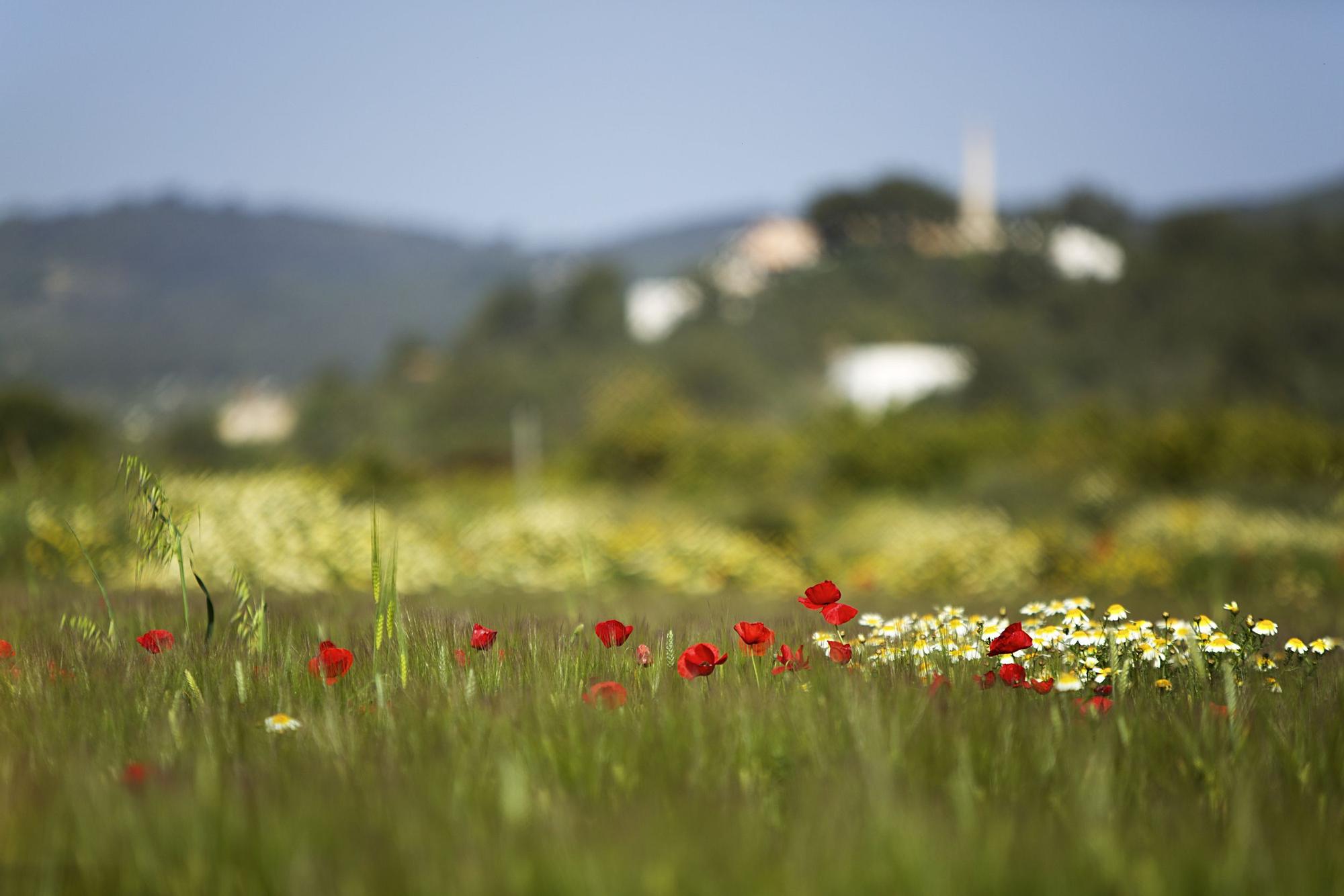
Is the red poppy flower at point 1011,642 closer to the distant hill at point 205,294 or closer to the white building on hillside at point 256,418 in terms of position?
the white building on hillside at point 256,418

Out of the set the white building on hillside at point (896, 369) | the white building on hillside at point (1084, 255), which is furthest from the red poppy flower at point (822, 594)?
the white building on hillside at point (1084, 255)

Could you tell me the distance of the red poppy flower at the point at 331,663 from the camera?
2115 mm

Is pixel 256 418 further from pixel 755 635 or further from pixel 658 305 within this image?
pixel 755 635

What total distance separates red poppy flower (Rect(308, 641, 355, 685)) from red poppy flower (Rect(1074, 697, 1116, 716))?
1487mm

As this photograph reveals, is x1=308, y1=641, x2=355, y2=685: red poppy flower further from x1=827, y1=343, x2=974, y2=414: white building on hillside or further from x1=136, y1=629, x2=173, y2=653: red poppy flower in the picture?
x1=827, y1=343, x2=974, y2=414: white building on hillside

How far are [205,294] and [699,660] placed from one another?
2196 centimetres

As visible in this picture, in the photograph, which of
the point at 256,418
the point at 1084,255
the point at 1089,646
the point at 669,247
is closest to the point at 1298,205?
the point at 1084,255

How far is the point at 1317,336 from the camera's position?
22.9m

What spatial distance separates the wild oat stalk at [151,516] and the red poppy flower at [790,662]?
4.40 ft

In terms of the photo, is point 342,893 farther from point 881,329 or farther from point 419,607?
point 881,329

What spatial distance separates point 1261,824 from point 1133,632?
902 mm

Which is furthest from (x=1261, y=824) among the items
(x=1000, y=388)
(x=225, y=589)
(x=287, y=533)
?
(x=1000, y=388)

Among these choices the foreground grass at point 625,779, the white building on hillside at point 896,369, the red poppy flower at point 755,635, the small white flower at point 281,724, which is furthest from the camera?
the white building on hillside at point 896,369

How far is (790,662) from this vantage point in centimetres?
229
